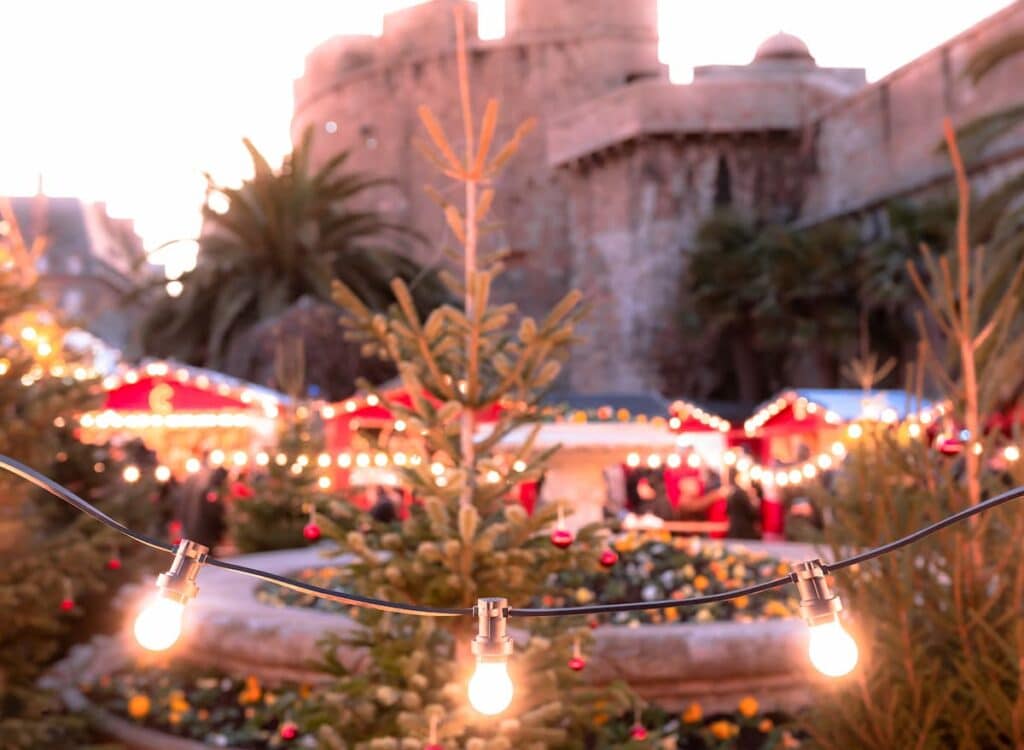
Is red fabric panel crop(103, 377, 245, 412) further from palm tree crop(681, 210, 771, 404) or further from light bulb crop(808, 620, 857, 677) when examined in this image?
palm tree crop(681, 210, 771, 404)

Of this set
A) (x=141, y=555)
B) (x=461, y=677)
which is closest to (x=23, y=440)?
(x=141, y=555)

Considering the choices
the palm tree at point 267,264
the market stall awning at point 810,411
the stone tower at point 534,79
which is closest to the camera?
the market stall awning at point 810,411

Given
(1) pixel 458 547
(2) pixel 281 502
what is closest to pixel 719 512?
(2) pixel 281 502

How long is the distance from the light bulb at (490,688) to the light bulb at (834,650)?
0.64 m

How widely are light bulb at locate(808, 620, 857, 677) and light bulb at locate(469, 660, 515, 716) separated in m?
0.64

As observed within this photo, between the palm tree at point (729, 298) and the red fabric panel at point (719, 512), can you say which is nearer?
the red fabric panel at point (719, 512)

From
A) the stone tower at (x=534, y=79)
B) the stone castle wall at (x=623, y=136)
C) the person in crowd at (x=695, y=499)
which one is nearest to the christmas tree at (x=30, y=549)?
the person in crowd at (x=695, y=499)

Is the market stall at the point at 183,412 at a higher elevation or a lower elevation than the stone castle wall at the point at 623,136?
lower

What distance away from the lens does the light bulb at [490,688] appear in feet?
7.17

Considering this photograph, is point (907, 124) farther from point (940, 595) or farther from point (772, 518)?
point (940, 595)

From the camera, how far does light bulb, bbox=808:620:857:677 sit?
6.86ft

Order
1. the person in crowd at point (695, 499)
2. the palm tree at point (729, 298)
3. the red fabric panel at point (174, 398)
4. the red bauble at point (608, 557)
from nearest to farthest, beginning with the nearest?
the red bauble at point (608, 557) < the person in crowd at point (695, 499) < the red fabric panel at point (174, 398) < the palm tree at point (729, 298)

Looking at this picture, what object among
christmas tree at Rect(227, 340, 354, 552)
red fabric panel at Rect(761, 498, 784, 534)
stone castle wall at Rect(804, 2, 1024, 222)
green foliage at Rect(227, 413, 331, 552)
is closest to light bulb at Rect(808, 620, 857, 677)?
christmas tree at Rect(227, 340, 354, 552)

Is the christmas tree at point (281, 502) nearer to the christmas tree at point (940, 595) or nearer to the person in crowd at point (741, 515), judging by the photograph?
the person in crowd at point (741, 515)
